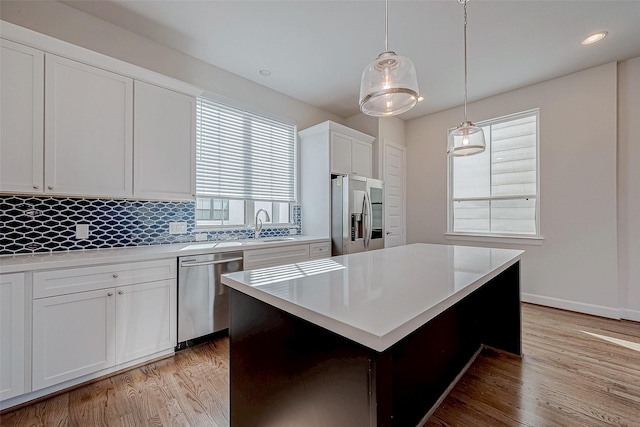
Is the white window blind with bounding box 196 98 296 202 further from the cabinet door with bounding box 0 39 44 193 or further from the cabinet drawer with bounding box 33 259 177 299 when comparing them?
the cabinet door with bounding box 0 39 44 193

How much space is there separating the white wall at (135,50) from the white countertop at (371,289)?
8.32ft

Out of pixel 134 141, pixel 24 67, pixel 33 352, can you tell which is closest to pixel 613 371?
pixel 33 352

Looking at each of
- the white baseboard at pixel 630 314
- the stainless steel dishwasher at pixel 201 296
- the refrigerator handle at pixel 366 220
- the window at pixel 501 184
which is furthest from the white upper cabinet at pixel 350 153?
the white baseboard at pixel 630 314

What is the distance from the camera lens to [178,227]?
2770mm

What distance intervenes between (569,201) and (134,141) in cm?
480

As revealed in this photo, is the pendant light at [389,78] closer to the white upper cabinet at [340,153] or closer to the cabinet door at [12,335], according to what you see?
the white upper cabinet at [340,153]

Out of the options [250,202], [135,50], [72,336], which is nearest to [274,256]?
[250,202]

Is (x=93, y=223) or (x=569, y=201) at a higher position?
(x=569, y=201)

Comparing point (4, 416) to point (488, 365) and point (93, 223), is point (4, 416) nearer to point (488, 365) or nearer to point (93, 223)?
point (93, 223)

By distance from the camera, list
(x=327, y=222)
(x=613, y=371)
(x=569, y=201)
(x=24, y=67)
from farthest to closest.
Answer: (x=327, y=222) → (x=569, y=201) → (x=613, y=371) → (x=24, y=67)

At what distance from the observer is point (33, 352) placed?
1.65 m

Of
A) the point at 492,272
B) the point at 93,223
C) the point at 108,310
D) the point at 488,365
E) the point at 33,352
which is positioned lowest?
the point at 488,365

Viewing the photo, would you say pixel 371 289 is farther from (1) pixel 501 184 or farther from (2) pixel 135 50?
(1) pixel 501 184

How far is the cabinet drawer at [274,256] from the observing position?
2.66 m
